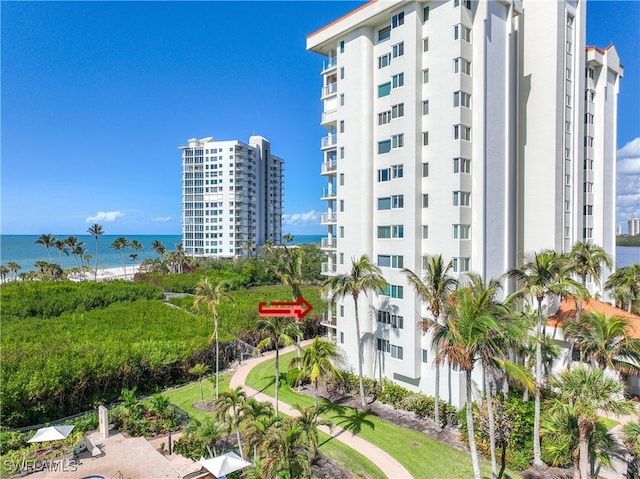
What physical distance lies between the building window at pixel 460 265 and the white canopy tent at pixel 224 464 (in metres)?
17.7

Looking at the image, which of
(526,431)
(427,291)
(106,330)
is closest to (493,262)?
(427,291)

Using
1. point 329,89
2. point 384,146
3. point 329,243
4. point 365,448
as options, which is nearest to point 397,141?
point 384,146

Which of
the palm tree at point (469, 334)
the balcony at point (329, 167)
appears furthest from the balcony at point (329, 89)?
the palm tree at point (469, 334)

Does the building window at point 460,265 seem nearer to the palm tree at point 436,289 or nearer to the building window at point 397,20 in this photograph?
the palm tree at point 436,289

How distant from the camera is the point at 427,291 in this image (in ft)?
79.4

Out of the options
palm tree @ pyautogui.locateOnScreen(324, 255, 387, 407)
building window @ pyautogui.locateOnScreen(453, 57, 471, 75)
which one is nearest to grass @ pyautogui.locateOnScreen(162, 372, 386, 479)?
palm tree @ pyautogui.locateOnScreen(324, 255, 387, 407)

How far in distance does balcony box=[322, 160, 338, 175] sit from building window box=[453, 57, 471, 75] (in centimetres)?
1328

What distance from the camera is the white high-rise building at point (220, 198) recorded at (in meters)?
109

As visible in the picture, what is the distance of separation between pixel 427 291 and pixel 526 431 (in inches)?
370

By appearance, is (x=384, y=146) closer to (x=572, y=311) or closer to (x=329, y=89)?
(x=329, y=89)

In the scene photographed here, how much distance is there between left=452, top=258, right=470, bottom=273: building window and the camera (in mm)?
26328

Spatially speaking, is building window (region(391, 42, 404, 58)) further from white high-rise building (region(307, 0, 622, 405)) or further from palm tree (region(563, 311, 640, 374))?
palm tree (region(563, 311, 640, 374))

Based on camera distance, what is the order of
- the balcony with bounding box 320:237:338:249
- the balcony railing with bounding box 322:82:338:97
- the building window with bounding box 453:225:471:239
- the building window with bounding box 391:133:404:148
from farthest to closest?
the balcony with bounding box 320:237:338:249, the balcony railing with bounding box 322:82:338:97, the building window with bounding box 391:133:404:148, the building window with bounding box 453:225:471:239

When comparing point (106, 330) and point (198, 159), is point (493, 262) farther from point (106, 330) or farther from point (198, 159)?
point (198, 159)
